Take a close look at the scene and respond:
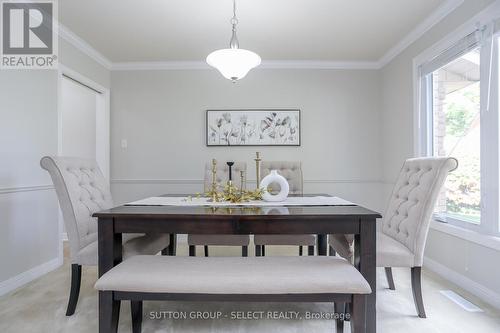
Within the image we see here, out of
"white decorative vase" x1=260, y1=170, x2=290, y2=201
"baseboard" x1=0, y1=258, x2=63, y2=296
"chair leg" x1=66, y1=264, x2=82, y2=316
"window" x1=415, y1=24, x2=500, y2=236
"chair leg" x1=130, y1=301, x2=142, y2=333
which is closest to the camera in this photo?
"chair leg" x1=130, y1=301, x2=142, y2=333

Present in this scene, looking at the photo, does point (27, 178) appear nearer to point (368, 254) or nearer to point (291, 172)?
point (291, 172)

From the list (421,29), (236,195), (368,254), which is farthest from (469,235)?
(421,29)

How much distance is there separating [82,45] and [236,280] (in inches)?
127

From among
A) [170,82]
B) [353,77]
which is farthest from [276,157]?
[170,82]

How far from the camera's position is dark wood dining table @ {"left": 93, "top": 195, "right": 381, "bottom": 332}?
1.44 m

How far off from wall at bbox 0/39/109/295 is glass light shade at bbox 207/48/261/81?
1.69m

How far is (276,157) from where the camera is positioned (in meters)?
3.81

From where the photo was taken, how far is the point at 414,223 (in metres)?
1.74

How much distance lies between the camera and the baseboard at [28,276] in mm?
2199

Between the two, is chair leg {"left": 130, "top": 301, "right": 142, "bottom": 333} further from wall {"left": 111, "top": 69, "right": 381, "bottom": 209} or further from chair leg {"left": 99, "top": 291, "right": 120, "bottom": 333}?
wall {"left": 111, "top": 69, "right": 381, "bottom": 209}

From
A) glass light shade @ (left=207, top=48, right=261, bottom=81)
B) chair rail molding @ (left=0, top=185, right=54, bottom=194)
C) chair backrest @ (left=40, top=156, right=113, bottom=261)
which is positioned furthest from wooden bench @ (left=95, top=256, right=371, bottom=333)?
chair rail molding @ (left=0, top=185, right=54, bottom=194)

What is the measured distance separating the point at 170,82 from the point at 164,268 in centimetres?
305

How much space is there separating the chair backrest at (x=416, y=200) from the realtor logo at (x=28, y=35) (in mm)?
3160

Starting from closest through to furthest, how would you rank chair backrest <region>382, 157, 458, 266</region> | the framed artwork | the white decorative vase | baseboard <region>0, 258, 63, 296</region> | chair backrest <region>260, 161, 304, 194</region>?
chair backrest <region>382, 157, 458, 266</region> → the white decorative vase → baseboard <region>0, 258, 63, 296</region> → chair backrest <region>260, 161, 304, 194</region> → the framed artwork
